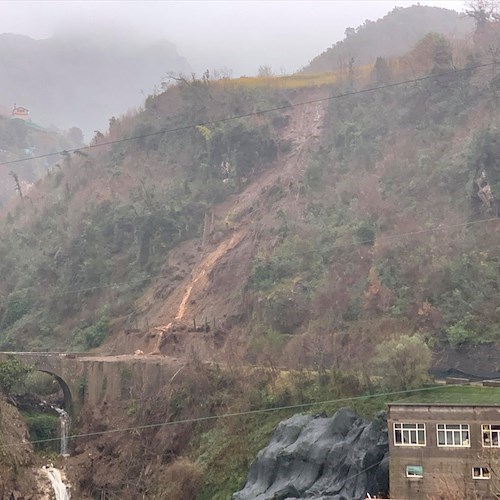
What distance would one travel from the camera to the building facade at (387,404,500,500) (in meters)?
18.7

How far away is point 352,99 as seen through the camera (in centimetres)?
4119

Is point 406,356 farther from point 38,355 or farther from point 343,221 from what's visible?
point 38,355

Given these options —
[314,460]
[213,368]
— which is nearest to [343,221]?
[213,368]

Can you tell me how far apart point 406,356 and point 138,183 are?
82.7 ft

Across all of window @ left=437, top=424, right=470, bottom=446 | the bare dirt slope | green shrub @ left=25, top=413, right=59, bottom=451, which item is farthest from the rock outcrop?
green shrub @ left=25, top=413, right=59, bottom=451

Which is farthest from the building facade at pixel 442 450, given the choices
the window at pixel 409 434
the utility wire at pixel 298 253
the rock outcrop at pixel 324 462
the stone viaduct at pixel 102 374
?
the stone viaduct at pixel 102 374

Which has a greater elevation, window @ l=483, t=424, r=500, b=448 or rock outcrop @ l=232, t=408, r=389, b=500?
window @ l=483, t=424, r=500, b=448

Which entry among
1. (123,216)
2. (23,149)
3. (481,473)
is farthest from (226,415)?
(23,149)

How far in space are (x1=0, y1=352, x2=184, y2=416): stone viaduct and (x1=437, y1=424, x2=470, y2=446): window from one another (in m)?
12.0

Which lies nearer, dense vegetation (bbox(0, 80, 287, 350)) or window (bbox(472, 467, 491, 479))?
window (bbox(472, 467, 491, 479))

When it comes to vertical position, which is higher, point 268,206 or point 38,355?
point 268,206

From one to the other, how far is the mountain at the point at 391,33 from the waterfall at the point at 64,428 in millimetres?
32156

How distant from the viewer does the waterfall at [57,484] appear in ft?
86.6

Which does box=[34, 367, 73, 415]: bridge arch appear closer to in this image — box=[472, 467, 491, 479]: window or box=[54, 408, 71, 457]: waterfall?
box=[54, 408, 71, 457]: waterfall
